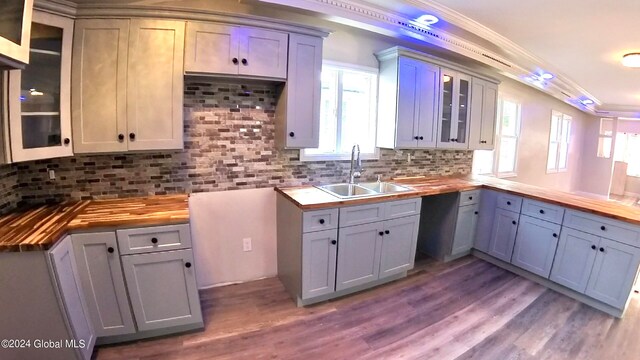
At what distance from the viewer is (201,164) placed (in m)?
2.28

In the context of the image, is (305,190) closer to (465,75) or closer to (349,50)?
(349,50)

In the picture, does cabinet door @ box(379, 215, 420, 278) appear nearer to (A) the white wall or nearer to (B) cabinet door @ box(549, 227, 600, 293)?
(B) cabinet door @ box(549, 227, 600, 293)

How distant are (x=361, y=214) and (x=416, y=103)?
4.73ft

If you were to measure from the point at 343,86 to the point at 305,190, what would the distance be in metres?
1.19

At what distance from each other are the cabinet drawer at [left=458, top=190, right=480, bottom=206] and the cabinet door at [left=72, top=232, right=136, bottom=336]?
3.10 m

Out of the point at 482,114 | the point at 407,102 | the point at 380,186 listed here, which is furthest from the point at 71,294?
the point at 482,114

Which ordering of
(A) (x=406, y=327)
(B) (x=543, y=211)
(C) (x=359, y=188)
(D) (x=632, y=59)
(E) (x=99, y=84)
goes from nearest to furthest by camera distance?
(E) (x=99, y=84) → (A) (x=406, y=327) → (B) (x=543, y=211) → (C) (x=359, y=188) → (D) (x=632, y=59)

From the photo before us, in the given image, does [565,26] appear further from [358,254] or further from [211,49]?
[211,49]

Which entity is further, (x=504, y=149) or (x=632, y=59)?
(x=504, y=149)

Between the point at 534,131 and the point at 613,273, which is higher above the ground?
the point at 534,131

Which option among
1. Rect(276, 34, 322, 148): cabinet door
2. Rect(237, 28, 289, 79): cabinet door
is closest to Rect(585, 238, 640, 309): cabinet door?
Rect(276, 34, 322, 148): cabinet door

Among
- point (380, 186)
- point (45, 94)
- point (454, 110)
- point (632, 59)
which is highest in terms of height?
point (632, 59)

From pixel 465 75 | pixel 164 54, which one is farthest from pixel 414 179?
pixel 164 54

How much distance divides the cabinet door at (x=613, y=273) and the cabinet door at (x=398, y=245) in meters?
1.52
